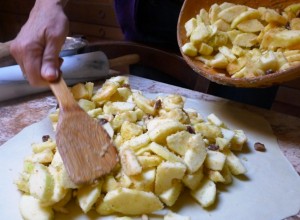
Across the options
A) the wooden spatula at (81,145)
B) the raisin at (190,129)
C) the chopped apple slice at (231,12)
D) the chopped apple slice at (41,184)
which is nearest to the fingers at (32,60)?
the wooden spatula at (81,145)

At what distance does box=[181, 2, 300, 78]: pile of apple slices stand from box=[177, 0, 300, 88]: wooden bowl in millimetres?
28

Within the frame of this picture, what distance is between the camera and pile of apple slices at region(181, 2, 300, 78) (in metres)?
1.00

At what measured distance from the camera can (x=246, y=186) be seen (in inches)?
33.1

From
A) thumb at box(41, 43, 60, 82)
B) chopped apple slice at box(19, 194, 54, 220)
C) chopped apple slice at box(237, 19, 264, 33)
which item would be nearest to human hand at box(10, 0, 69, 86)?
thumb at box(41, 43, 60, 82)

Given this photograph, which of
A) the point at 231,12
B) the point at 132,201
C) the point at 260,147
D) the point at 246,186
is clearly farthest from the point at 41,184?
the point at 231,12

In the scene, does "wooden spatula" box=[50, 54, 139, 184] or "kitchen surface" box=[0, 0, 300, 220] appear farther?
"kitchen surface" box=[0, 0, 300, 220]

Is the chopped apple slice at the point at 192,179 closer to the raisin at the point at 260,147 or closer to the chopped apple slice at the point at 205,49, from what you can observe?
the raisin at the point at 260,147

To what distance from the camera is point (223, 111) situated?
1.16m

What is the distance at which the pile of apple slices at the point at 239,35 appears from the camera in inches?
39.4

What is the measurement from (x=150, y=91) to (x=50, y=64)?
47 cm

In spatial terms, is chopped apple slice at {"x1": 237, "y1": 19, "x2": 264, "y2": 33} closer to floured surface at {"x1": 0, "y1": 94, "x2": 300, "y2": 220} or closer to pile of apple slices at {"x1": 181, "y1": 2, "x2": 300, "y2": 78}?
pile of apple slices at {"x1": 181, "y1": 2, "x2": 300, "y2": 78}

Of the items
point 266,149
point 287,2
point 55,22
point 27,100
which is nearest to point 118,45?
point 27,100

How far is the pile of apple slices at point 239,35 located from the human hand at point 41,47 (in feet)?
1.29

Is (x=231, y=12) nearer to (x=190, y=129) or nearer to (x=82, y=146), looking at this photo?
(x=190, y=129)
